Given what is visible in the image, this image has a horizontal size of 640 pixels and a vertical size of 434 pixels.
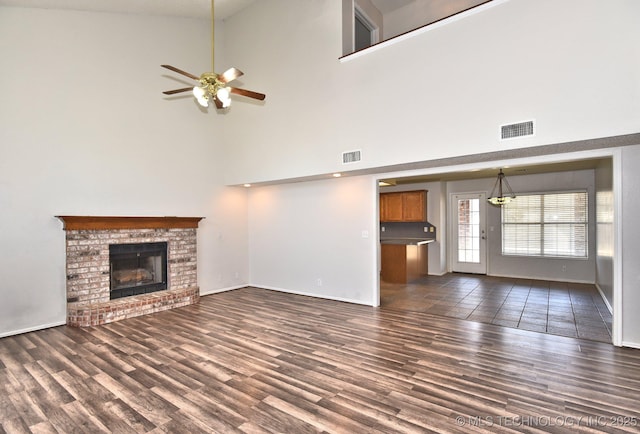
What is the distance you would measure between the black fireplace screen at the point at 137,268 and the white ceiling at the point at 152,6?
3487 millimetres

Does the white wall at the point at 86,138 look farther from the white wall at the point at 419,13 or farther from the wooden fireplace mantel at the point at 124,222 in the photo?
the white wall at the point at 419,13

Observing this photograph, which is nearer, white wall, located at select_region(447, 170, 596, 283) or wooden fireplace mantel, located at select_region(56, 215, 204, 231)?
wooden fireplace mantel, located at select_region(56, 215, 204, 231)

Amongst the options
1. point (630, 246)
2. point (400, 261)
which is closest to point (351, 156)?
point (400, 261)

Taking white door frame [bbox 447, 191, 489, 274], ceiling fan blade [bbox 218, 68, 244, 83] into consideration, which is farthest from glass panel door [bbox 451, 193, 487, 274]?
ceiling fan blade [bbox 218, 68, 244, 83]

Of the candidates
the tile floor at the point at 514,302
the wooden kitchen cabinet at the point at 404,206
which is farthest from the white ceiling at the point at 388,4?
the tile floor at the point at 514,302

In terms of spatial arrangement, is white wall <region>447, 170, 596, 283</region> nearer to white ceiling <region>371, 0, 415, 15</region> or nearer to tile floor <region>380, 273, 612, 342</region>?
tile floor <region>380, 273, 612, 342</region>

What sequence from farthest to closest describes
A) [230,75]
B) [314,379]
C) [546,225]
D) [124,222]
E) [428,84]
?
[546,225] → [124,222] → [428,84] → [230,75] → [314,379]

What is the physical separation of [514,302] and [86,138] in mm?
7458

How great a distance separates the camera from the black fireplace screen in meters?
5.25

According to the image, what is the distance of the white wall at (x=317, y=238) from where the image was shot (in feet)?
18.6

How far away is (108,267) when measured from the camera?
198 inches

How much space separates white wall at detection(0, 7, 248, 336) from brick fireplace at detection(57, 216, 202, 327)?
0.68 feet

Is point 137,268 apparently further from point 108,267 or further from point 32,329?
point 32,329

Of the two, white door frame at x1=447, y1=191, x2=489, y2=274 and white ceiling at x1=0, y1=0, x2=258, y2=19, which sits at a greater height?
white ceiling at x1=0, y1=0, x2=258, y2=19
